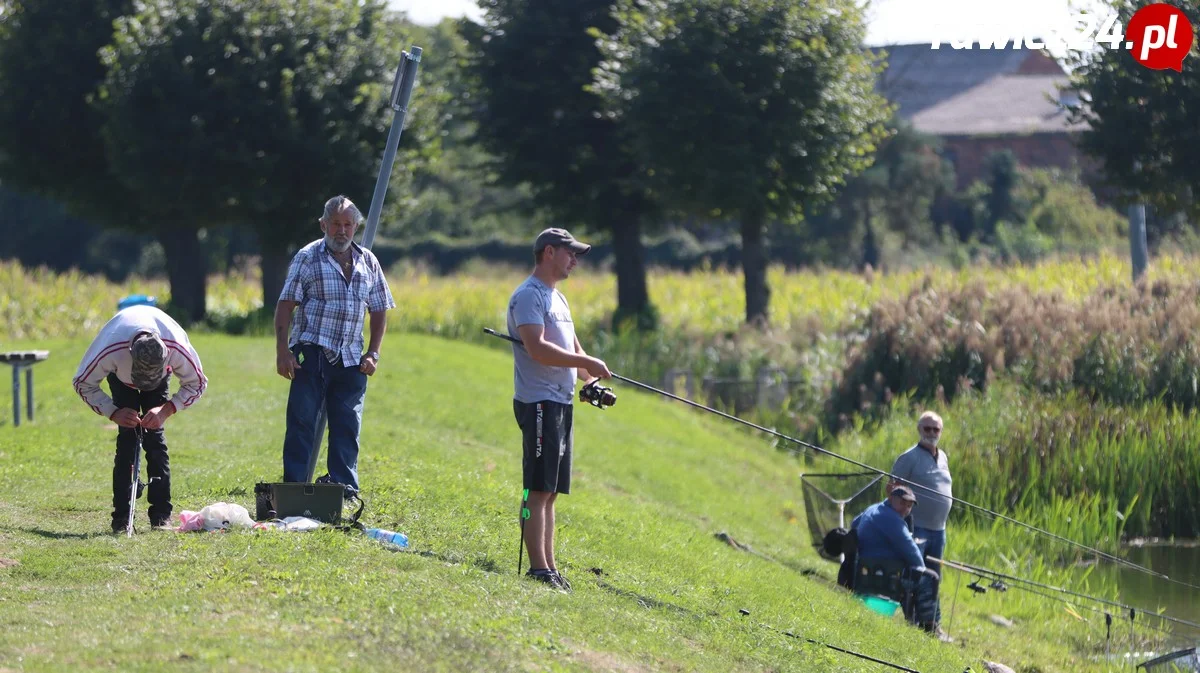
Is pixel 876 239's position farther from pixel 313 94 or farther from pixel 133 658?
pixel 133 658

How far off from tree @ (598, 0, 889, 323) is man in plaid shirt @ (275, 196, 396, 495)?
17.2m

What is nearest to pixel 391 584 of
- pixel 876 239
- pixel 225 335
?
pixel 225 335

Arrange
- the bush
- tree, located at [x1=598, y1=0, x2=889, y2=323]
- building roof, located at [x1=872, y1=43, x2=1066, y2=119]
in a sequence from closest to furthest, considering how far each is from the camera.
→ 1. the bush
2. tree, located at [x1=598, y1=0, x2=889, y2=323]
3. building roof, located at [x1=872, y1=43, x2=1066, y2=119]

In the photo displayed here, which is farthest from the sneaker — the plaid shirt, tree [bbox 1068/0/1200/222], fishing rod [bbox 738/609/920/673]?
tree [bbox 1068/0/1200/222]

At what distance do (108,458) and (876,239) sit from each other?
43604 mm

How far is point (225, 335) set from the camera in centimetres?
2603

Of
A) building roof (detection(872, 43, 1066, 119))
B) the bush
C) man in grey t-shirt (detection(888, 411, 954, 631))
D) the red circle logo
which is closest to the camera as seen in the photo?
man in grey t-shirt (detection(888, 411, 954, 631))

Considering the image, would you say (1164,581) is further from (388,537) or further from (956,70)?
(956,70)

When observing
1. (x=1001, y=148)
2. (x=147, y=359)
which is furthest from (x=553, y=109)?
(x=1001, y=148)

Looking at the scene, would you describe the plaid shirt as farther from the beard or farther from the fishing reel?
the fishing reel

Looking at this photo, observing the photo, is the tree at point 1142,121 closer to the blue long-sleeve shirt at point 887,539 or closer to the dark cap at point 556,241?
the blue long-sleeve shirt at point 887,539

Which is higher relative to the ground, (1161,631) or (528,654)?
(528,654)

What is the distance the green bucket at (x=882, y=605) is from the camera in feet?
36.6

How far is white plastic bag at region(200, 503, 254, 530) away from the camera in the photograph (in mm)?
8641
